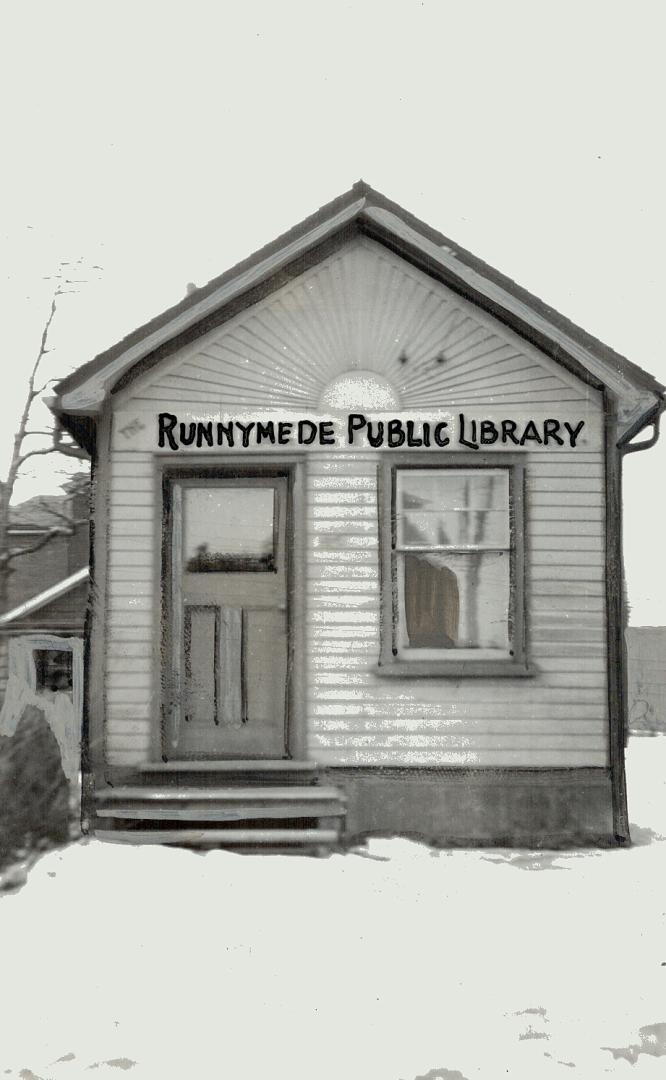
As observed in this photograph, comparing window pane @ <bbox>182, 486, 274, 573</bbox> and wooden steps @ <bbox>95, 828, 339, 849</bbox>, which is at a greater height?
window pane @ <bbox>182, 486, 274, 573</bbox>

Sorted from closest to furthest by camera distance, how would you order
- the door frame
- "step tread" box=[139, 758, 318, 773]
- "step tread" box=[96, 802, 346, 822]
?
"step tread" box=[96, 802, 346, 822]
"step tread" box=[139, 758, 318, 773]
the door frame

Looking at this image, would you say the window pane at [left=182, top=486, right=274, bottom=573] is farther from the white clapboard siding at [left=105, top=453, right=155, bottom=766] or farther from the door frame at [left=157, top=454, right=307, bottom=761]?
the white clapboard siding at [left=105, top=453, right=155, bottom=766]

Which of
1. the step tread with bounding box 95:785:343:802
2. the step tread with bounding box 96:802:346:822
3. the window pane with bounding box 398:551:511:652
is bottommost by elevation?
the step tread with bounding box 96:802:346:822

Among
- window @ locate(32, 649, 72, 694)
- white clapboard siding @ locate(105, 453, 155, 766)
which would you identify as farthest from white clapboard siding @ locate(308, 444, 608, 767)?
window @ locate(32, 649, 72, 694)

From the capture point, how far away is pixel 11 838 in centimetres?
746

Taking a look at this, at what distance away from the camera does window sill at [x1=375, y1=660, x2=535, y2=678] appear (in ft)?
27.8

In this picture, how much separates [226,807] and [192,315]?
12.3 feet

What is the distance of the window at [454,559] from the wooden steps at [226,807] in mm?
1283

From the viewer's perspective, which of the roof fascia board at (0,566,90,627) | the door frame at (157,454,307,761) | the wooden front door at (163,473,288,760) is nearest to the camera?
the door frame at (157,454,307,761)

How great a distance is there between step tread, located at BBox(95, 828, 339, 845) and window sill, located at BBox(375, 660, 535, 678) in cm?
130

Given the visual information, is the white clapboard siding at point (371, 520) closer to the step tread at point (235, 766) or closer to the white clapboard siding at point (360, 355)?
the white clapboard siding at point (360, 355)

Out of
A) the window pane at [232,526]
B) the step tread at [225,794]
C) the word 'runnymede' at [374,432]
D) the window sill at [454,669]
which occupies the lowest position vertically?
the step tread at [225,794]

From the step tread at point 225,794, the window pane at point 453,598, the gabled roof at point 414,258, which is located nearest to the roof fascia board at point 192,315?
the gabled roof at point 414,258

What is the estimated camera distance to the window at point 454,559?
28.3ft
